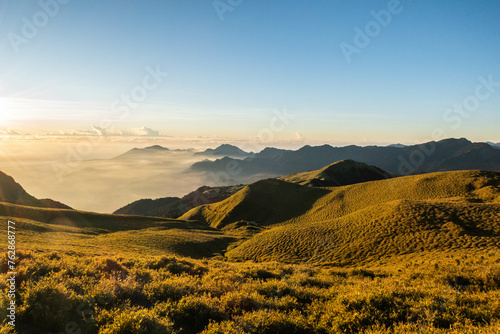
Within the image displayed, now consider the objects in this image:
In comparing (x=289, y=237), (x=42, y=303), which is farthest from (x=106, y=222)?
(x=42, y=303)

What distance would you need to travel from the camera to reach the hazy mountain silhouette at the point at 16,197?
89.2 metres

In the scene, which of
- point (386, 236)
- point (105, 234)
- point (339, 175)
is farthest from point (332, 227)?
point (339, 175)

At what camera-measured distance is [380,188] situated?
73062mm

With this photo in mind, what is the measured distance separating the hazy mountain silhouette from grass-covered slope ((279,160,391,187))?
11638 cm

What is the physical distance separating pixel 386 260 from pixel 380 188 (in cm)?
5424

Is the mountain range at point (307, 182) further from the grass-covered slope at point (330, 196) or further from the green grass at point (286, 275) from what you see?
the green grass at point (286, 275)

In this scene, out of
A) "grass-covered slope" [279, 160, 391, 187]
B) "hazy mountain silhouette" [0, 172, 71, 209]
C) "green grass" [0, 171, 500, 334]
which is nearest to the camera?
"green grass" [0, 171, 500, 334]

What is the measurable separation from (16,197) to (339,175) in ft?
546

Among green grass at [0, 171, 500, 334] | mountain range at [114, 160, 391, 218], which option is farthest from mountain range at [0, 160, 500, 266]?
Answer: mountain range at [114, 160, 391, 218]

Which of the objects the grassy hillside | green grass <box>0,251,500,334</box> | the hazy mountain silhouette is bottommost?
the hazy mountain silhouette

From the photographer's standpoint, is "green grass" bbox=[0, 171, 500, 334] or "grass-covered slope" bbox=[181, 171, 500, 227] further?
"grass-covered slope" bbox=[181, 171, 500, 227]

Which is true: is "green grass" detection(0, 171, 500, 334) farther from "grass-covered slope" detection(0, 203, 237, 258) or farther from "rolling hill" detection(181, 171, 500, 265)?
"grass-covered slope" detection(0, 203, 237, 258)

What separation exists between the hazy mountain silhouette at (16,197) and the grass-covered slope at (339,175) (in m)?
116

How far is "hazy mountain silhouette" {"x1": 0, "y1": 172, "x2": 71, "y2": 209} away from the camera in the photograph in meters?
89.2
